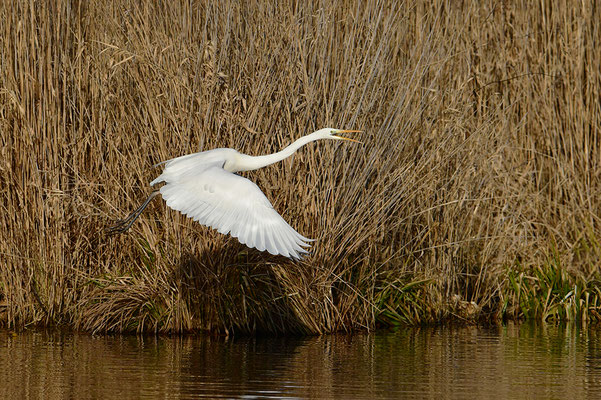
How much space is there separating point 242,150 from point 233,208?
1504 millimetres

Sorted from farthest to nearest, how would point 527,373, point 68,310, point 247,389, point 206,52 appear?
point 68,310
point 206,52
point 527,373
point 247,389

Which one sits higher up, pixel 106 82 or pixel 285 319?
pixel 106 82

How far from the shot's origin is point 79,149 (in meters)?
7.90

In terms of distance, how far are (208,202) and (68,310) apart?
2146mm

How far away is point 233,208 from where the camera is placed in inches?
243

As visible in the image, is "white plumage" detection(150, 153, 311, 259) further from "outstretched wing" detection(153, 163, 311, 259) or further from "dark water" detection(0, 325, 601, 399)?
"dark water" detection(0, 325, 601, 399)

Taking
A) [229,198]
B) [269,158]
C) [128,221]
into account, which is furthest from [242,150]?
[229,198]

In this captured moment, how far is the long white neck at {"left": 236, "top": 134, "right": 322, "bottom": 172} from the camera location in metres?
6.92

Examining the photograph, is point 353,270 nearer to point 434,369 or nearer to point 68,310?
point 434,369

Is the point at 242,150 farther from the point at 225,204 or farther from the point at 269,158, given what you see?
the point at 225,204

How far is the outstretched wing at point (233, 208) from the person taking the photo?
5.80m

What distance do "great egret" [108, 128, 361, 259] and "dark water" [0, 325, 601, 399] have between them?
781 millimetres

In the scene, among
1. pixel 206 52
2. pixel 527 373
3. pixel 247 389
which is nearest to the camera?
pixel 247 389

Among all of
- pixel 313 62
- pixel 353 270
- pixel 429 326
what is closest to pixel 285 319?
pixel 353 270
